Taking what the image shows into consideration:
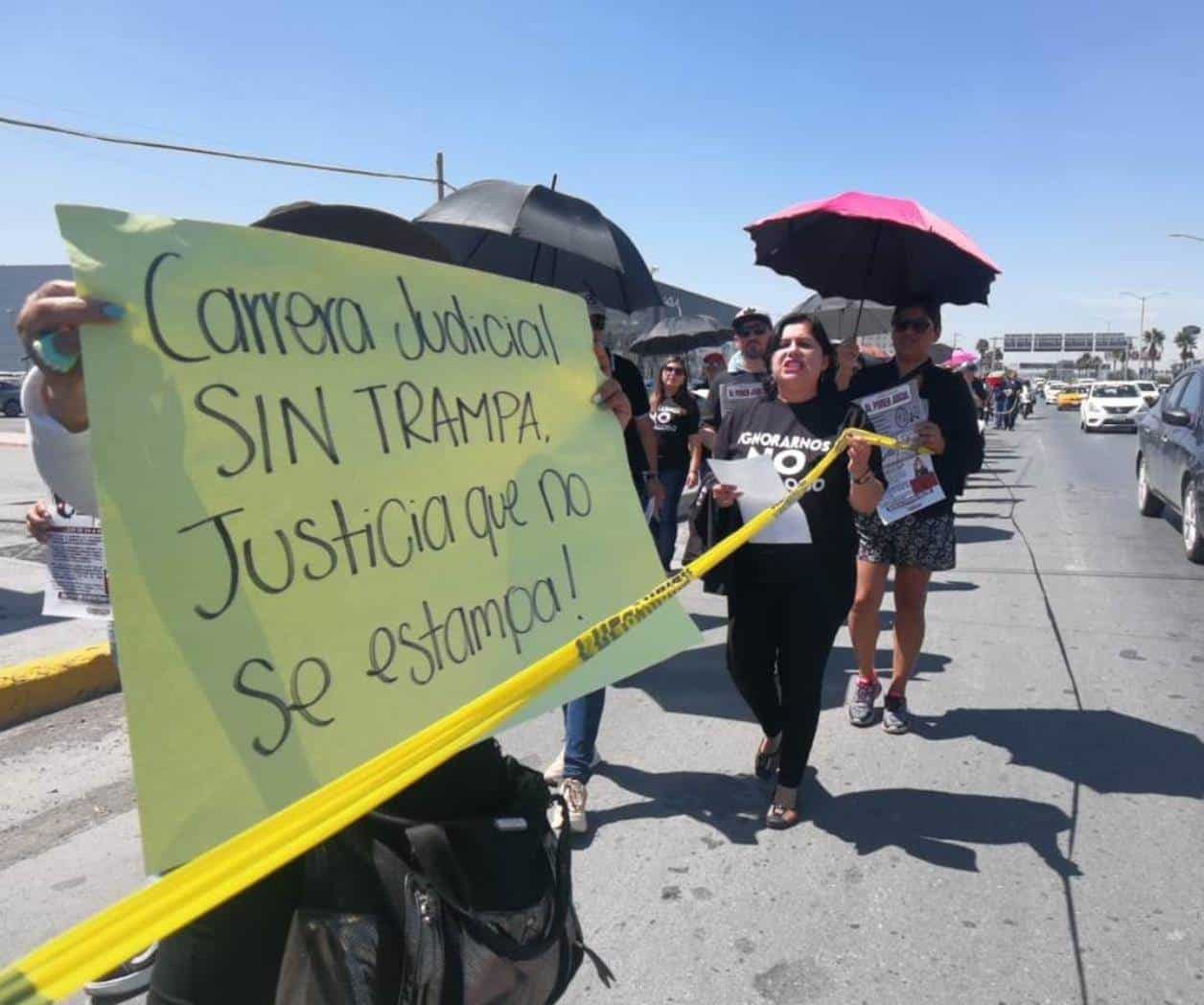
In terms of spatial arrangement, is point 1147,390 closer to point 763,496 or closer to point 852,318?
point 852,318

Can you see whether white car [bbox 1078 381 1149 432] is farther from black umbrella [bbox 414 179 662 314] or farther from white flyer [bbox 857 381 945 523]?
black umbrella [bbox 414 179 662 314]

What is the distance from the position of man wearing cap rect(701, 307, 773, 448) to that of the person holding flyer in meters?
0.56

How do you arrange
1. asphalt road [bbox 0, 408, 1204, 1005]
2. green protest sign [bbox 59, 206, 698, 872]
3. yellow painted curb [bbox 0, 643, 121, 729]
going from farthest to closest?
yellow painted curb [bbox 0, 643, 121, 729]
asphalt road [bbox 0, 408, 1204, 1005]
green protest sign [bbox 59, 206, 698, 872]

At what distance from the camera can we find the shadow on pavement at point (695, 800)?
11.1 feet

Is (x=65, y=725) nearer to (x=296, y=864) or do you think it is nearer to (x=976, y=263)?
(x=296, y=864)

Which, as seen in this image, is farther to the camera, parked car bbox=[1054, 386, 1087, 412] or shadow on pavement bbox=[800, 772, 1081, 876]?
parked car bbox=[1054, 386, 1087, 412]

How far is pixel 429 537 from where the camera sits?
1619 mm

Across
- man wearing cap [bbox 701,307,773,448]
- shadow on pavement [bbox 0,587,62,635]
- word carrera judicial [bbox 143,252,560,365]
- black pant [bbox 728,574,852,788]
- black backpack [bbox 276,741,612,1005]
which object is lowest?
shadow on pavement [bbox 0,587,62,635]

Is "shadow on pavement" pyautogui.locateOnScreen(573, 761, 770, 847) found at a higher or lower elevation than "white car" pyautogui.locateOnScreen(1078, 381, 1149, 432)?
higher

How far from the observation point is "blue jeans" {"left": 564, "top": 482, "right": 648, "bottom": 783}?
345cm

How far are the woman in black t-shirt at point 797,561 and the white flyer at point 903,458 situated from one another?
14.9 inches

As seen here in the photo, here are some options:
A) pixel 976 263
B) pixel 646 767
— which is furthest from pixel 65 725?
pixel 976 263

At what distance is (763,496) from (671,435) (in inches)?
121

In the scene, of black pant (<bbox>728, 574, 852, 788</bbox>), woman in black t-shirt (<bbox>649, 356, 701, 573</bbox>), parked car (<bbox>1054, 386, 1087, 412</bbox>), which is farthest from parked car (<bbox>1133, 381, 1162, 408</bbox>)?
black pant (<bbox>728, 574, 852, 788</bbox>)
